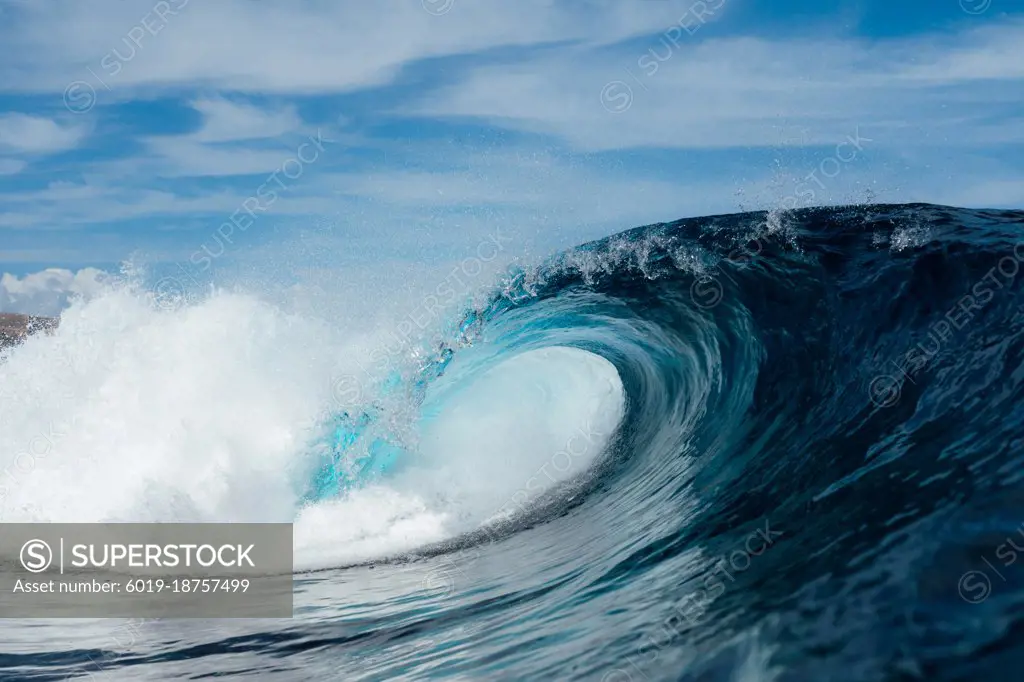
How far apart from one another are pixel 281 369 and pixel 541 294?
15.4 feet

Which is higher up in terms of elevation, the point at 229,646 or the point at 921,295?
the point at 921,295

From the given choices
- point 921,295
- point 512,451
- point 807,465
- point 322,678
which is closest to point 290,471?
point 512,451

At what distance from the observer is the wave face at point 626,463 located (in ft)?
13.1

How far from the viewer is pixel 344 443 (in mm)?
11125

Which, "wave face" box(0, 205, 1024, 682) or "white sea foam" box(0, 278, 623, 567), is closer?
"wave face" box(0, 205, 1024, 682)

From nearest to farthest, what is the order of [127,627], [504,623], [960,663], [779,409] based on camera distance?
[960,663] < [504,623] < [127,627] < [779,409]

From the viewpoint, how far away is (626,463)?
36.1 feet

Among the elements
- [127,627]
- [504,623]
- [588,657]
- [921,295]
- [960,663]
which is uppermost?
[921,295]

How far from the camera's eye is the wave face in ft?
13.1

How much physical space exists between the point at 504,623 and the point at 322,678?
1.22 meters

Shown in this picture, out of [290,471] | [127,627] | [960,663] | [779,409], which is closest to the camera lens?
[960,663]

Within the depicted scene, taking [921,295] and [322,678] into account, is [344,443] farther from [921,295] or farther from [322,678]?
[921,295]

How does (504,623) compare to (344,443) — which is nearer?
(504,623)

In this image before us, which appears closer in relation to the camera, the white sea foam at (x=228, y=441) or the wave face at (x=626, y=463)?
the wave face at (x=626, y=463)
